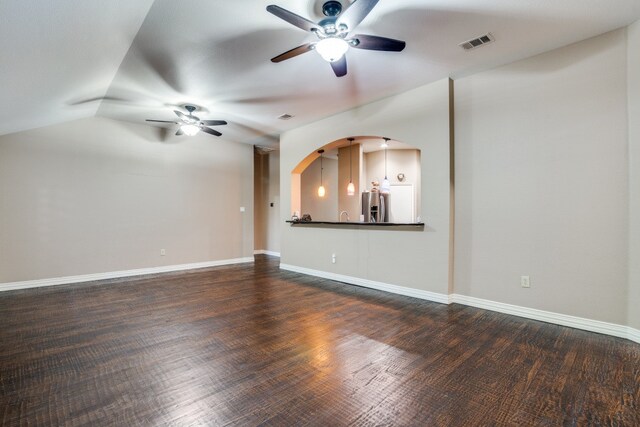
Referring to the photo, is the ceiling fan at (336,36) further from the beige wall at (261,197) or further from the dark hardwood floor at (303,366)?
the beige wall at (261,197)

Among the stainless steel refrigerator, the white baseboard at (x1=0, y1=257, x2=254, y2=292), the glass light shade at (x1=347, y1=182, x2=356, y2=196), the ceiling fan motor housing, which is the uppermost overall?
the ceiling fan motor housing

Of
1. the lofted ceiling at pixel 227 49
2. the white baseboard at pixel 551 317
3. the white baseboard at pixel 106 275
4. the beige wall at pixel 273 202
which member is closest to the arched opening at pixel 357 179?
the beige wall at pixel 273 202

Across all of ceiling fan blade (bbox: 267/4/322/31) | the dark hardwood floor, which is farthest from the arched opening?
ceiling fan blade (bbox: 267/4/322/31)

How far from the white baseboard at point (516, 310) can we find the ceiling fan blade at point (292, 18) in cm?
336

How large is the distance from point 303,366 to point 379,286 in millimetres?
2527

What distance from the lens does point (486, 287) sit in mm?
3613

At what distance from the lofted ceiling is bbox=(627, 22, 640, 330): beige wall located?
0.27 metres

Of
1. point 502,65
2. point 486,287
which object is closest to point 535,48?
point 502,65

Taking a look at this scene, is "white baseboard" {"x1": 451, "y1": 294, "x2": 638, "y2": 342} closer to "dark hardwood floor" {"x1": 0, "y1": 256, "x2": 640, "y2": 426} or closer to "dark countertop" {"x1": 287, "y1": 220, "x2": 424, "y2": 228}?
"dark hardwood floor" {"x1": 0, "y1": 256, "x2": 640, "y2": 426}

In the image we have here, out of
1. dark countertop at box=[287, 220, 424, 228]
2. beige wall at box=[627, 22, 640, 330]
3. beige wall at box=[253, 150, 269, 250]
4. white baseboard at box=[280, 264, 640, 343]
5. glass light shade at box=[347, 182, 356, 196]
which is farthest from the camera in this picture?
beige wall at box=[253, 150, 269, 250]

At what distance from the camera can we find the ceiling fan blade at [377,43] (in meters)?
2.40

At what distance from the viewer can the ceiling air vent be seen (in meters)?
2.91

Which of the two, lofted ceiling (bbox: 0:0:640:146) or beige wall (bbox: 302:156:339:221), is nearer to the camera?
lofted ceiling (bbox: 0:0:640:146)

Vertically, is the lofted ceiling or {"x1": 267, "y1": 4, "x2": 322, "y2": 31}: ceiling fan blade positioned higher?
the lofted ceiling
